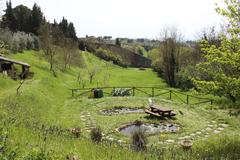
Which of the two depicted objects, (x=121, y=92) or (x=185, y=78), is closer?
(x=121, y=92)

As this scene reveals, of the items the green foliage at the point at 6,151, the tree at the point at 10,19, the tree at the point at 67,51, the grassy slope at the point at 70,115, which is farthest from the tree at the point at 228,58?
the tree at the point at 10,19

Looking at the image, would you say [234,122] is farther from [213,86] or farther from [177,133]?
[213,86]

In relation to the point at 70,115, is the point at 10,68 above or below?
above

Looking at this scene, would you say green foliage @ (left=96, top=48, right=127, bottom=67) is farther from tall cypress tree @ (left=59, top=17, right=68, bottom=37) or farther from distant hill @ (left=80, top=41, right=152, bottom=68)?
tall cypress tree @ (left=59, top=17, right=68, bottom=37)

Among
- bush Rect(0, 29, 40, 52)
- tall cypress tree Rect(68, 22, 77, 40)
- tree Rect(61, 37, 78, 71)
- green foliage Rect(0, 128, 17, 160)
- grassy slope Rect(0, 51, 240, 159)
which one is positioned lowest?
grassy slope Rect(0, 51, 240, 159)

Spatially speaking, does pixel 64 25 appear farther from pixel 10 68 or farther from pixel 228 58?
pixel 228 58

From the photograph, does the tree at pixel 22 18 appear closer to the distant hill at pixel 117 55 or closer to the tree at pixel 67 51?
the distant hill at pixel 117 55

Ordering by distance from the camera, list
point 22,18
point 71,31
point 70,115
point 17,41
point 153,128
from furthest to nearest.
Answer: point 71,31
point 22,18
point 17,41
point 70,115
point 153,128

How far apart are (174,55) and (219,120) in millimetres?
26767

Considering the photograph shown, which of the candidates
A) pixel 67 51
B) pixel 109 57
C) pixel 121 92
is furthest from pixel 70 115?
pixel 109 57

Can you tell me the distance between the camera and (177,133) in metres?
16.0

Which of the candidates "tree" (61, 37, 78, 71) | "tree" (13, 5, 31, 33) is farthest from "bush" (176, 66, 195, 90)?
"tree" (13, 5, 31, 33)

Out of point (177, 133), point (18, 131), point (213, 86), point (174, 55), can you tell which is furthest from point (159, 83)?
point (18, 131)

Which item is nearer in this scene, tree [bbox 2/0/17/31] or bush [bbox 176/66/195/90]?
bush [bbox 176/66/195/90]
